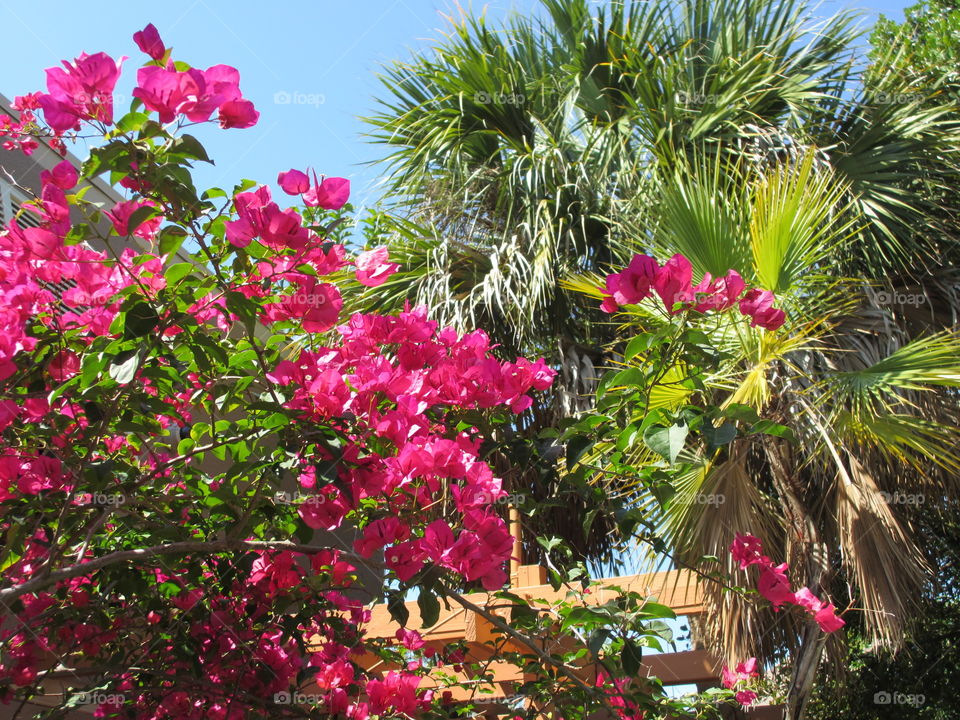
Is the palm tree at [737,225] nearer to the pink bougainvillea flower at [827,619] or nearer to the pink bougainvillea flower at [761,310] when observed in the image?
the pink bougainvillea flower at [827,619]

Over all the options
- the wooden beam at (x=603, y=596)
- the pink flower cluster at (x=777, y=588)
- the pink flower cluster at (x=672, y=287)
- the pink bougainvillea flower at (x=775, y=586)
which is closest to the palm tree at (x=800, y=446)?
the wooden beam at (x=603, y=596)

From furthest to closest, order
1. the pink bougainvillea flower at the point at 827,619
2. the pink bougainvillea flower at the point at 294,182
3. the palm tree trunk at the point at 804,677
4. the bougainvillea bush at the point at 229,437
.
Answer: the palm tree trunk at the point at 804,677 → the pink bougainvillea flower at the point at 827,619 → the pink bougainvillea flower at the point at 294,182 → the bougainvillea bush at the point at 229,437

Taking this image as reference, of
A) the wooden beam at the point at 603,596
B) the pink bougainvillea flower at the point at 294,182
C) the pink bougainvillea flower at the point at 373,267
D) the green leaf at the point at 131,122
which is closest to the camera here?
the green leaf at the point at 131,122

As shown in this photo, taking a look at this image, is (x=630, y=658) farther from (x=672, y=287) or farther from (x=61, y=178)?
(x=61, y=178)

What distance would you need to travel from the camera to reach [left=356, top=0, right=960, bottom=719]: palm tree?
130 inches

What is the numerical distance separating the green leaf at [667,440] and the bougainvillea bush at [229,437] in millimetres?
230

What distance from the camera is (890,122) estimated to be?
15.1ft

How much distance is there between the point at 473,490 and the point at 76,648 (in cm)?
135

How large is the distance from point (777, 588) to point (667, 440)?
0.72 metres

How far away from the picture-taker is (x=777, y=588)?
1906 millimetres

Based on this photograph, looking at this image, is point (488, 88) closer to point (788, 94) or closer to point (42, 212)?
point (788, 94)

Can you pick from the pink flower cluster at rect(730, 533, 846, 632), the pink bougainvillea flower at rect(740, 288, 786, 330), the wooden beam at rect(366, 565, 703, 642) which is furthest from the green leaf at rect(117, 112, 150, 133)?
the wooden beam at rect(366, 565, 703, 642)

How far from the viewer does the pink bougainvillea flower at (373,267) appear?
69.7 inches

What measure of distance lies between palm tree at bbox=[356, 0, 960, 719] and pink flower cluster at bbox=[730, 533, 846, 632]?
1057 millimetres
